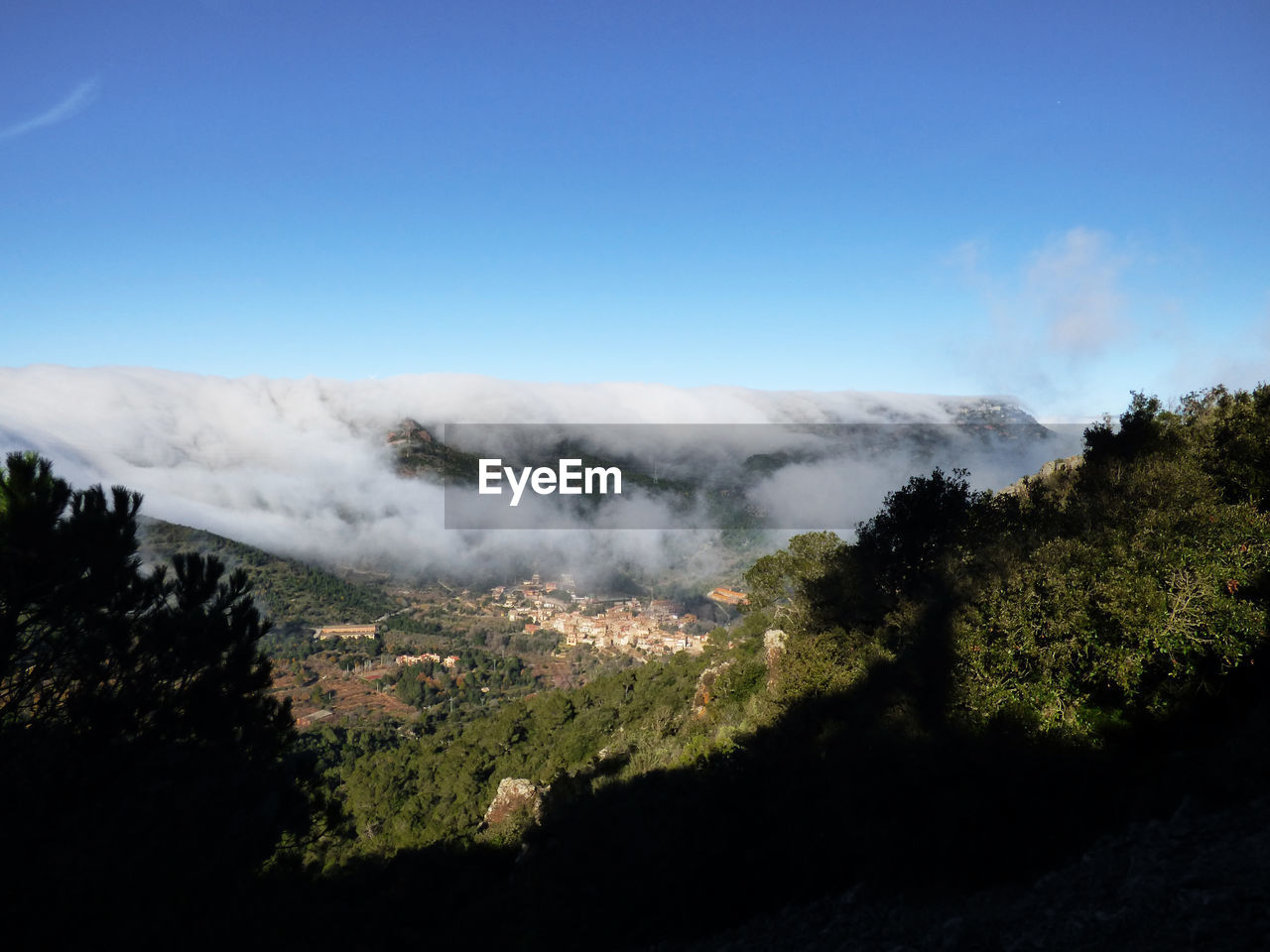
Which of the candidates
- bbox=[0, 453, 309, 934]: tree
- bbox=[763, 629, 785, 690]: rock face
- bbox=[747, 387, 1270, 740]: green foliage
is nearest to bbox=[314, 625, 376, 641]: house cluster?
bbox=[763, 629, 785, 690]: rock face

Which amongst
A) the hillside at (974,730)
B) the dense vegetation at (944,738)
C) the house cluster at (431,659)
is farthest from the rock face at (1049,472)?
the house cluster at (431,659)

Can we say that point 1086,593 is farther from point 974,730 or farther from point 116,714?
point 116,714

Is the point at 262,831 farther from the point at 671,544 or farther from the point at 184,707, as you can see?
the point at 671,544

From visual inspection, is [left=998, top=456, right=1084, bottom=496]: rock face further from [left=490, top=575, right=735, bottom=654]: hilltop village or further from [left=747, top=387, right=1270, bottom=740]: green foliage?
[left=490, top=575, right=735, bottom=654]: hilltop village

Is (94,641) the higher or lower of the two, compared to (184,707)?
higher

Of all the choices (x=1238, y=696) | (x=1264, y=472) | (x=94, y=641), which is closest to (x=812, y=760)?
(x=1238, y=696)

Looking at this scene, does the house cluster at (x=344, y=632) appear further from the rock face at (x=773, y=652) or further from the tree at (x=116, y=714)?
the tree at (x=116, y=714)
